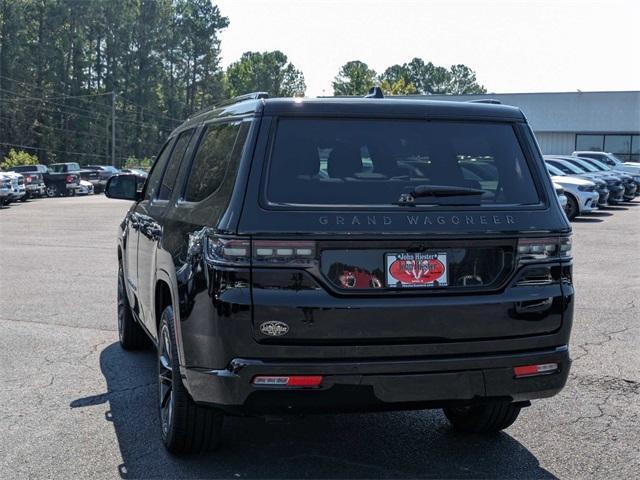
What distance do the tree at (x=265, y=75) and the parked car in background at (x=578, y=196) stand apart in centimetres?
10491

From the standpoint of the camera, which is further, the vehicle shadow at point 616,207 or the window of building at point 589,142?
the window of building at point 589,142

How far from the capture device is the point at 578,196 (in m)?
23.0

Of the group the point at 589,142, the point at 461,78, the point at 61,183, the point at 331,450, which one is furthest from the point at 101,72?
the point at 331,450

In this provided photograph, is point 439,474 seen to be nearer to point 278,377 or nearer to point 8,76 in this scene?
point 278,377

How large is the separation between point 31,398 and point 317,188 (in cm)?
295

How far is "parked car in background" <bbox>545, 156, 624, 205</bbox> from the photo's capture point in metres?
26.5

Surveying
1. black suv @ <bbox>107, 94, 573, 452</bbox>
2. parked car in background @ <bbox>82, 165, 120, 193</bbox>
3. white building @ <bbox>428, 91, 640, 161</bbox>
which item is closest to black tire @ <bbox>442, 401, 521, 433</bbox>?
black suv @ <bbox>107, 94, 573, 452</bbox>

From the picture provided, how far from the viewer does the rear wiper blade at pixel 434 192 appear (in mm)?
3828

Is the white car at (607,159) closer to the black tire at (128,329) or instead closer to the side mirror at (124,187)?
the black tire at (128,329)

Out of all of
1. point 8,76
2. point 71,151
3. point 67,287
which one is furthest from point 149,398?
point 71,151

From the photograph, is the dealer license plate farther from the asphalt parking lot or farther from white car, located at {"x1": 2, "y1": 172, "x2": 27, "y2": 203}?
white car, located at {"x1": 2, "y1": 172, "x2": 27, "y2": 203}

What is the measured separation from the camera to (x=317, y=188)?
12.5 ft

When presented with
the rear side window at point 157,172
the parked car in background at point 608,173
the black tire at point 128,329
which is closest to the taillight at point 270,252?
the rear side window at point 157,172

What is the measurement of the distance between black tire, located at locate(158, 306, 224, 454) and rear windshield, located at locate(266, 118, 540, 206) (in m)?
1.12
